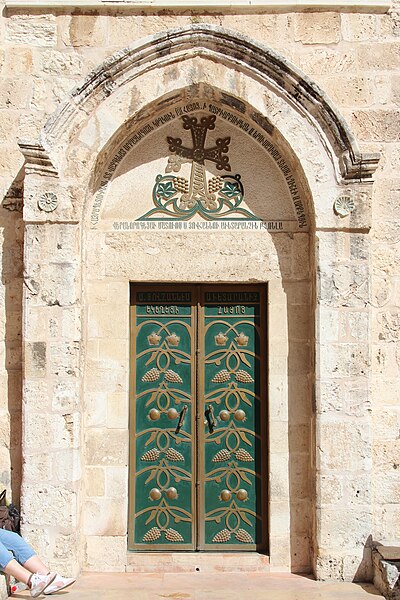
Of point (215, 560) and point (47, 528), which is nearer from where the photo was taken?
point (47, 528)

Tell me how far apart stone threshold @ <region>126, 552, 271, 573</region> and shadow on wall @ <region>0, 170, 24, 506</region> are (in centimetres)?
110

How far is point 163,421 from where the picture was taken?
641 cm

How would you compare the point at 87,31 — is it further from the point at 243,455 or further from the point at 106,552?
the point at 106,552

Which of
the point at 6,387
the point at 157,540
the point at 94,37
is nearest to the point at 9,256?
the point at 6,387

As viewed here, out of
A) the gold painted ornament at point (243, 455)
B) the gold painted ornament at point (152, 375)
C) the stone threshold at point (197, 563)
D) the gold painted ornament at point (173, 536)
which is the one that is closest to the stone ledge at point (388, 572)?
the stone threshold at point (197, 563)

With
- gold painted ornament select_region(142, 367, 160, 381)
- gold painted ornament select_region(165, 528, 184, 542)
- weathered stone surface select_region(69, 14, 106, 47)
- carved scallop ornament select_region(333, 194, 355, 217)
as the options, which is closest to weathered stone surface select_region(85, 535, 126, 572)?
gold painted ornament select_region(165, 528, 184, 542)

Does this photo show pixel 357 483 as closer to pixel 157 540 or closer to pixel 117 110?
pixel 157 540

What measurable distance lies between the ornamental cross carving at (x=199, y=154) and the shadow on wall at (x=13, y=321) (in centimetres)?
134

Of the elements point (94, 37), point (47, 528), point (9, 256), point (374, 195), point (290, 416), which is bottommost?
point (47, 528)

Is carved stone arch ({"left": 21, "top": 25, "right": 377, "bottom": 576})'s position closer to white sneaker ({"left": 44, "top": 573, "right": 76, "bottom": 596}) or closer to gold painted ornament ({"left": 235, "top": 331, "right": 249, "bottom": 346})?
white sneaker ({"left": 44, "top": 573, "right": 76, "bottom": 596})

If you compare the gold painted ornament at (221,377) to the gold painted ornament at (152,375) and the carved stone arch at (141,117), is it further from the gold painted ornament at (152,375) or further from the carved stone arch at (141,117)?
the carved stone arch at (141,117)

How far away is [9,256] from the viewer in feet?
20.6

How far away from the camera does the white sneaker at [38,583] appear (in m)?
5.31

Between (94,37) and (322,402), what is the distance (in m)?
3.43
